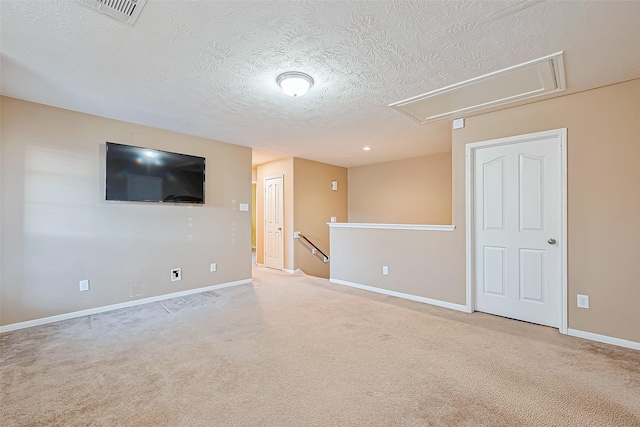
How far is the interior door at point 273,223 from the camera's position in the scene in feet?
19.4

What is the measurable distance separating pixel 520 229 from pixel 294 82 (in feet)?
9.18

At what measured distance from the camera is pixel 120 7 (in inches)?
64.9

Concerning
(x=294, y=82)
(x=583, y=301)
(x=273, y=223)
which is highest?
(x=294, y=82)

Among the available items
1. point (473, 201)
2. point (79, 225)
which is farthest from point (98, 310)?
point (473, 201)

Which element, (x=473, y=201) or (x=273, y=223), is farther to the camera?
(x=273, y=223)

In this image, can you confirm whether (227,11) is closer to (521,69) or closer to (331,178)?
(521,69)

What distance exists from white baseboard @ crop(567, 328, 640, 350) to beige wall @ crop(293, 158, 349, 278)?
4.15 metres

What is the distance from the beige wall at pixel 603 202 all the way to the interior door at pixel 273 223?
4.38 m

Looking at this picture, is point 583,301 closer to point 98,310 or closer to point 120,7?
point 120,7

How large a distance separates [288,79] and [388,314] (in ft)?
8.76

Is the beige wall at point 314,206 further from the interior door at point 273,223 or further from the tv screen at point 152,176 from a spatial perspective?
the tv screen at point 152,176

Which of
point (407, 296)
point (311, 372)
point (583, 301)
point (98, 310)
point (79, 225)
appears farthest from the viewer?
point (407, 296)

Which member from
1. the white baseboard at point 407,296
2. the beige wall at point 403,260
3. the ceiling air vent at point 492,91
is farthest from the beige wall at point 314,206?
the ceiling air vent at point 492,91

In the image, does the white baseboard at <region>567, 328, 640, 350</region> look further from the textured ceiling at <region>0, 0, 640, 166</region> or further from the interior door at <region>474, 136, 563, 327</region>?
the textured ceiling at <region>0, 0, 640, 166</region>
